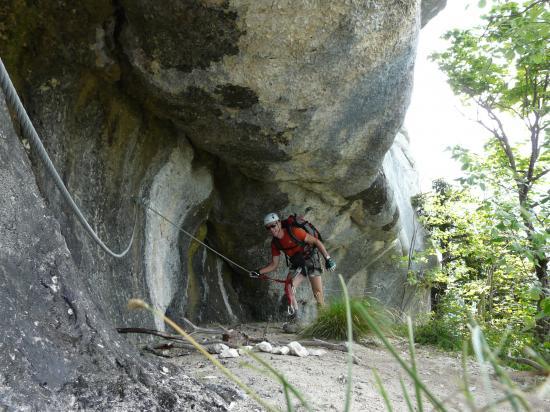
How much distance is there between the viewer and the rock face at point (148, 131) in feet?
7.28

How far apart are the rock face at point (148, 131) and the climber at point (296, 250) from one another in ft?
2.55

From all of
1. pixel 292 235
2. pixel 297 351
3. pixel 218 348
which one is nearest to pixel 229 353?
pixel 218 348

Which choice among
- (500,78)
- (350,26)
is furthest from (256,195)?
(500,78)

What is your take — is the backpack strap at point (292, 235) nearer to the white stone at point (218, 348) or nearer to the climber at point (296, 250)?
the climber at point (296, 250)

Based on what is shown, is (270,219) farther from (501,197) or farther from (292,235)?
(501,197)

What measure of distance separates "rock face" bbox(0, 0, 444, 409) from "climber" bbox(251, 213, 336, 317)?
0.78m

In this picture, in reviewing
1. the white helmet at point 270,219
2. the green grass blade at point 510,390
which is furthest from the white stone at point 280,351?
the green grass blade at point 510,390

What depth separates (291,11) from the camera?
4223 millimetres

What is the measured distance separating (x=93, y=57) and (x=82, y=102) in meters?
0.43

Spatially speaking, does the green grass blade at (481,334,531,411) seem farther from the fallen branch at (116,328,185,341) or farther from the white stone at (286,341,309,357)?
the white stone at (286,341,309,357)

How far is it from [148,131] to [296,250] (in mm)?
3127

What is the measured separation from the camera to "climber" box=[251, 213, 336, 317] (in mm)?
7351

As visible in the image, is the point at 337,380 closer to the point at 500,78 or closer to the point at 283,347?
the point at 283,347

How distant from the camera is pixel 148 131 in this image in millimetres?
5566
